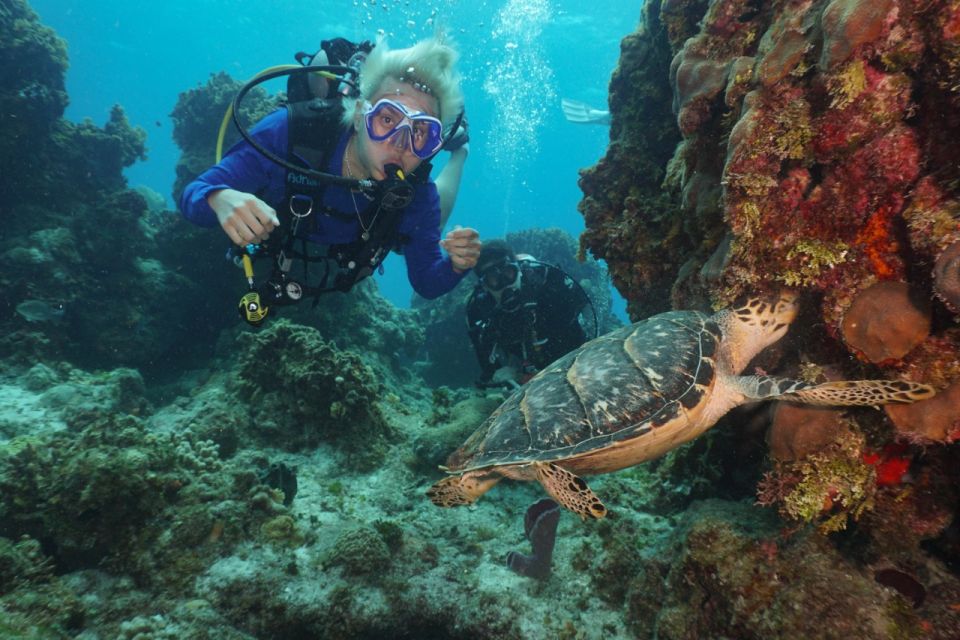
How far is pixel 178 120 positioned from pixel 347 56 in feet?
35.9

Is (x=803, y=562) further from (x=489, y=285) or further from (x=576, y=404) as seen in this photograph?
(x=489, y=285)

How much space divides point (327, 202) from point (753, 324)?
4.42 metres

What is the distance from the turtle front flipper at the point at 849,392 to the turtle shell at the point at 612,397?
54 cm

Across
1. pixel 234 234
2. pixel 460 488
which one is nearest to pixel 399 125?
pixel 234 234

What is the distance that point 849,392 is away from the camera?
2.35 meters

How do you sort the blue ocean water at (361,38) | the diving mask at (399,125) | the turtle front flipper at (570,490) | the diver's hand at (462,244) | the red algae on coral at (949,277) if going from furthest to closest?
the blue ocean water at (361,38) < the diver's hand at (462,244) < the diving mask at (399,125) < the turtle front flipper at (570,490) < the red algae on coral at (949,277)

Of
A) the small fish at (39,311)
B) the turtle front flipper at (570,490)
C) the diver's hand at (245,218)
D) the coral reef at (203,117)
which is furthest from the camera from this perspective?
the coral reef at (203,117)

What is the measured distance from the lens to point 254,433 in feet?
20.0

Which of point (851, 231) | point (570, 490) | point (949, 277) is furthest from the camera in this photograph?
point (570, 490)

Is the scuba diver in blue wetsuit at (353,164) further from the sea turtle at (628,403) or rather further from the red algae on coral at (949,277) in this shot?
the red algae on coral at (949,277)

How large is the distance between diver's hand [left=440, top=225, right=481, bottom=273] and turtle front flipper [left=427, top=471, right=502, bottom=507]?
2.27 metres

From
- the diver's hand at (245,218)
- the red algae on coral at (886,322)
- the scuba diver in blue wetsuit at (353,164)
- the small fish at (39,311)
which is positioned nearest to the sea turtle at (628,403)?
the red algae on coral at (886,322)

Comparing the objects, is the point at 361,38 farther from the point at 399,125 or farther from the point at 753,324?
the point at 753,324

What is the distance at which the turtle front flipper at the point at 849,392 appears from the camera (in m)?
2.23
